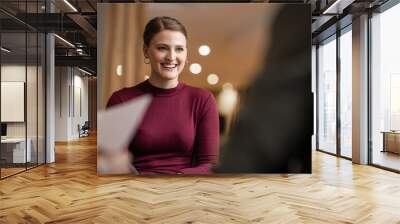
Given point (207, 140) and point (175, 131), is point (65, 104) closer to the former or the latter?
point (175, 131)

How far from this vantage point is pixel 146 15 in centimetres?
667

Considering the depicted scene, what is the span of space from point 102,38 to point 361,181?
4813 millimetres

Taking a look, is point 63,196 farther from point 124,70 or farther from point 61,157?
point 61,157

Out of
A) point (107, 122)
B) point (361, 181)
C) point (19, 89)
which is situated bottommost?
point (361, 181)

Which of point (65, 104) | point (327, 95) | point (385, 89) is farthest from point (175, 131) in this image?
point (65, 104)

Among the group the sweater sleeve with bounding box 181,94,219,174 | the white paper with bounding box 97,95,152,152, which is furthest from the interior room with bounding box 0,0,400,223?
the white paper with bounding box 97,95,152,152

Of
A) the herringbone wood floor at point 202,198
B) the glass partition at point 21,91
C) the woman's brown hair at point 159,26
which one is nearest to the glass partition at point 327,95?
the herringbone wood floor at point 202,198

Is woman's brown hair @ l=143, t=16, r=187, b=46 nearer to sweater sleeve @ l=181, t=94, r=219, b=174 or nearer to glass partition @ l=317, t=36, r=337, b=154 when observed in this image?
sweater sleeve @ l=181, t=94, r=219, b=174

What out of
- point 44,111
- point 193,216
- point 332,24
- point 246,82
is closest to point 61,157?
point 44,111

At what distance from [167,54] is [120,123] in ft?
4.51

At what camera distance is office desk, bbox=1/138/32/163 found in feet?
22.1

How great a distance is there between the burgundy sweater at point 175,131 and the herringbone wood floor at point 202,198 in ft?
0.89

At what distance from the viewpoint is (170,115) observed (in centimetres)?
644

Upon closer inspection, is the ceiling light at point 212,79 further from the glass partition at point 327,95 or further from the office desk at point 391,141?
the glass partition at point 327,95
